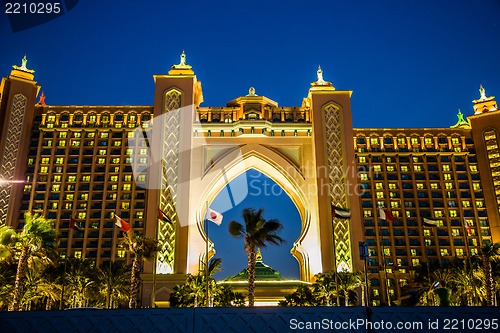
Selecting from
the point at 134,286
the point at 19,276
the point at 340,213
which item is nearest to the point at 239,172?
the point at 134,286

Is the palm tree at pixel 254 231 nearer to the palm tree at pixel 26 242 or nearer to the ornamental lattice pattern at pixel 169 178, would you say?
the palm tree at pixel 26 242

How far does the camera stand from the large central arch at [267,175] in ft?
208

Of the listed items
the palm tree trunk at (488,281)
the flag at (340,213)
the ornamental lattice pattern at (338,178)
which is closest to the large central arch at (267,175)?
the ornamental lattice pattern at (338,178)

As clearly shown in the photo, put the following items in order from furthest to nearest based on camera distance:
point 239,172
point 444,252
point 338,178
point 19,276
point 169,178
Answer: point 444,252 < point 239,172 < point 338,178 < point 169,178 < point 19,276

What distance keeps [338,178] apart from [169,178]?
20.5m

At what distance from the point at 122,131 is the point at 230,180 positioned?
23024mm

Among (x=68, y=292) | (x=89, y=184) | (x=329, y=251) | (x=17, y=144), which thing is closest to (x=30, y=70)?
(x=17, y=144)

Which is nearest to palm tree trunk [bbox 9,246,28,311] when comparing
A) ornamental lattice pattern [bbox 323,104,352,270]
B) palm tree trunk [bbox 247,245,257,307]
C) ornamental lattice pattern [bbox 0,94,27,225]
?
palm tree trunk [bbox 247,245,257,307]

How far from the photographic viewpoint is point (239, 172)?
72.2 m

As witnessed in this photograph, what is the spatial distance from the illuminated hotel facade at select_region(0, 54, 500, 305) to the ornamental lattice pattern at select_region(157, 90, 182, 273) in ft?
0.52

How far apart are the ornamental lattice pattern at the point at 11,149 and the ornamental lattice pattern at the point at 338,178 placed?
43605 mm

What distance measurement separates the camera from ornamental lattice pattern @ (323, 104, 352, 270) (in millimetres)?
62469

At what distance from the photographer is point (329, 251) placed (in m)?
62.0

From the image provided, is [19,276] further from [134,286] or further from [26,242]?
[134,286]
